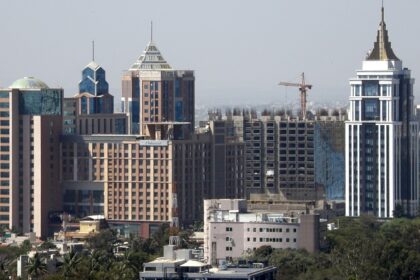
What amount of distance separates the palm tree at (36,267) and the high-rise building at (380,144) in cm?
4532

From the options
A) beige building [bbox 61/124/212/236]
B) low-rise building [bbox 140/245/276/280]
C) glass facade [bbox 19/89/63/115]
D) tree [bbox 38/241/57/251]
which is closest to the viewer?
low-rise building [bbox 140/245/276/280]

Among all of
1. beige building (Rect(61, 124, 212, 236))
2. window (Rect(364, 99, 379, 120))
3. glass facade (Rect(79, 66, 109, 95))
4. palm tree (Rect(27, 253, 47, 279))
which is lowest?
palm tree (Rect(27, 253, 47, 279))

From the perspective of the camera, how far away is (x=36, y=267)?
89188 mm

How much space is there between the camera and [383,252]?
10112cm

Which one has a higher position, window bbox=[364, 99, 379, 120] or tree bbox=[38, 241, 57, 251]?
window bbox=[364, 99, 379, 120]

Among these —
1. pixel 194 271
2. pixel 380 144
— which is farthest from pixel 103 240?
pixel 194 271

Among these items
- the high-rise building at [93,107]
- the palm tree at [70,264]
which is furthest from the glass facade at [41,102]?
the palm tree at [70,264]

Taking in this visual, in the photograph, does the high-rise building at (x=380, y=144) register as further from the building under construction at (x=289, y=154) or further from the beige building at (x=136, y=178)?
the beige building at (x=136, y=178)

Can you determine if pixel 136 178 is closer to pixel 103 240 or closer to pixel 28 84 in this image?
pixel 28 84

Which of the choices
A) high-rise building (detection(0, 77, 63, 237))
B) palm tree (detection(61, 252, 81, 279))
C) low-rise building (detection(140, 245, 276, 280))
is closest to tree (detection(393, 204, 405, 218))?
high-rise building (detection(0, 77, 63, 237))

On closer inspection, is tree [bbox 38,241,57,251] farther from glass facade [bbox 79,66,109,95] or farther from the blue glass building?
glass facade [bbox 79,66,109,95]

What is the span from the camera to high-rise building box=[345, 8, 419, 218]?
438 feet

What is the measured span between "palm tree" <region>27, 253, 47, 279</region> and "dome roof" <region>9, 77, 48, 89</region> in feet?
122

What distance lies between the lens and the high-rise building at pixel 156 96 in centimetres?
14162
